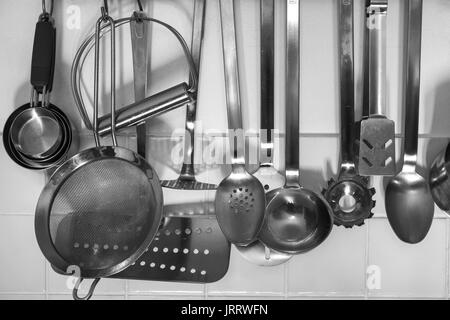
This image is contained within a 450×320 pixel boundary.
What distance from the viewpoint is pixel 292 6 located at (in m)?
0.72

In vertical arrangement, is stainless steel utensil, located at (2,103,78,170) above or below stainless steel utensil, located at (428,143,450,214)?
above

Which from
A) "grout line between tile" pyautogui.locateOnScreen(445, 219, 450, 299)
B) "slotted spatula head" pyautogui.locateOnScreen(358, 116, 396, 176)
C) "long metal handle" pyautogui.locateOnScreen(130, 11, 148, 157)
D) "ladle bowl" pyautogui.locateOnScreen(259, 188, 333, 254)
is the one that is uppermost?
"long metal handle" pyautogui.locateOnScreen(130, 11, 148, 157)

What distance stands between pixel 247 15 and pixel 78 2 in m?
0.30

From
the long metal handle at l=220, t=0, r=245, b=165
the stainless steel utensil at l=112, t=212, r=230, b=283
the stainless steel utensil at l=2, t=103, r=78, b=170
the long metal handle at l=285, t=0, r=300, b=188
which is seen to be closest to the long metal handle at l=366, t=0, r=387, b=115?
the long metal handle at l=285, t=0, r=300, b=188

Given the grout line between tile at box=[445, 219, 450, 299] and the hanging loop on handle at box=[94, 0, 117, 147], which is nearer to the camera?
the hanging loop on handle at box=[94, 0, 117, 147]

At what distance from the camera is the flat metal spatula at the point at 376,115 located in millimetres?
689

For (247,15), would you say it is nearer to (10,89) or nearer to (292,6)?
(292,6)

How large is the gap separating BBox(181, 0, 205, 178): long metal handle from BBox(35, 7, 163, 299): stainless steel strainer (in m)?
0.07

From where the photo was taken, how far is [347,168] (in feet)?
2.47

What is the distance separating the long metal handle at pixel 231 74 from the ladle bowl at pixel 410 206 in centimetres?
27

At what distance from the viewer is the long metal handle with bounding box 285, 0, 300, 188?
28.3 inches

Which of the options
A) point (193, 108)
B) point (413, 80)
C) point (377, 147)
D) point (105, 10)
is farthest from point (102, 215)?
point (413, 80)

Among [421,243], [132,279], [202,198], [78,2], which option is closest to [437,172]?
[421,243]

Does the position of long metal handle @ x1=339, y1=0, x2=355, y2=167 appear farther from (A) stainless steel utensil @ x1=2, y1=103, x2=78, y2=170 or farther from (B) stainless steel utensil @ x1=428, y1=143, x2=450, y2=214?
(A) stainless steel utensil @ x1=2, y1=103, x2=78, y2=170
